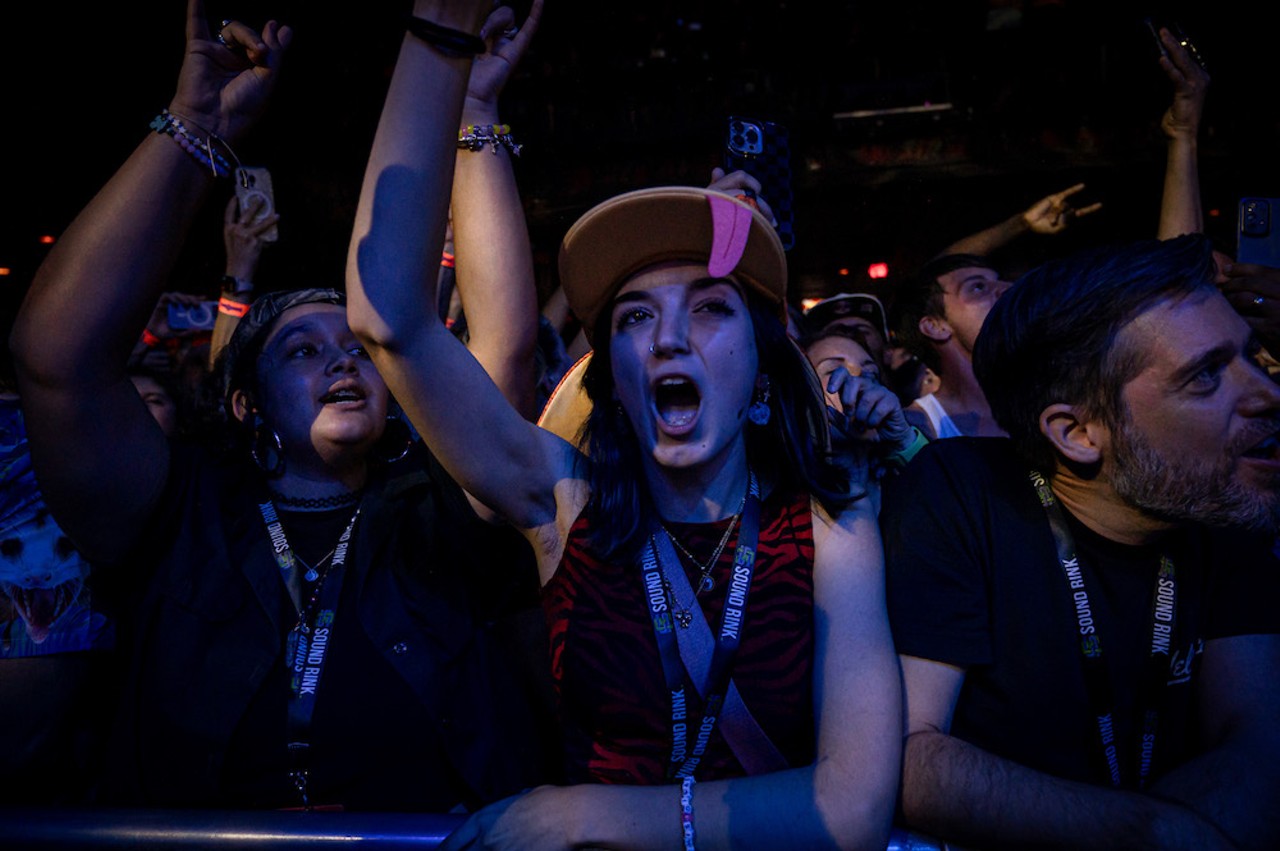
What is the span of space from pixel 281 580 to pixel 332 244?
829cm

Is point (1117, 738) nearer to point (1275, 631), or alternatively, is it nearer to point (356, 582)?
point (1275, 631)

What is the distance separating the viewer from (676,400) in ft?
6.26

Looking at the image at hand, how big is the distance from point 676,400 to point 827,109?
308 inches

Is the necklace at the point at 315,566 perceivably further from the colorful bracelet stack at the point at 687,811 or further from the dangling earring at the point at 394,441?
the colorful bracelet stack at the point at 687,811

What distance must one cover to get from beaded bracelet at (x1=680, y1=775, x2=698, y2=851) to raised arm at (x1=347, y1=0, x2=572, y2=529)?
2.58 feet

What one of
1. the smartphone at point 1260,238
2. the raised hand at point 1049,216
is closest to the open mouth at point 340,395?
the smartphone at point 1260,238

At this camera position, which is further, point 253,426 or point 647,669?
point 253,426

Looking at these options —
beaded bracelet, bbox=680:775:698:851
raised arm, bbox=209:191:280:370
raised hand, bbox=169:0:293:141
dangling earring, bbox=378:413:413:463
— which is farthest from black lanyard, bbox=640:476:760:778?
raised arm, bbox=209:191:280:370

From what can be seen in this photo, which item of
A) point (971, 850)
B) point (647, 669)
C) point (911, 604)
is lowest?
point (971, 850)

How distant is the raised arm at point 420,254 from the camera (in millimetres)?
1441

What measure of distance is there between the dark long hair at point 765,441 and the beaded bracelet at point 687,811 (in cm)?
53

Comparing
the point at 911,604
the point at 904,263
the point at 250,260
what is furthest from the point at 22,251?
the point at 904,263

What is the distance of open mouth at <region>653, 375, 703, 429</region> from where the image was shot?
179 cm

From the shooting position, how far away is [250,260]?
12.0 ft
